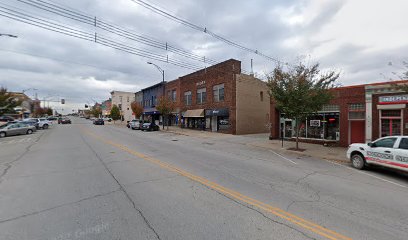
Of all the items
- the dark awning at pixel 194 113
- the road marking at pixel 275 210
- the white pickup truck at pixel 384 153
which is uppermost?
the dark awning at pixel 194 113

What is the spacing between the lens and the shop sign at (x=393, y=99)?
1277 cm

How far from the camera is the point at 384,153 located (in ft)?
26.6

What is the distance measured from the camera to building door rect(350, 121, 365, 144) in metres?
14.9

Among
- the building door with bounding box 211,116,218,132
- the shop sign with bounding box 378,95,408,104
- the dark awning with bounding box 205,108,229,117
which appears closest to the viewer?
the shop sign with bounding box 378,95,408,104

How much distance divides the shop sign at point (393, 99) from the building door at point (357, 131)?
6.30 feet

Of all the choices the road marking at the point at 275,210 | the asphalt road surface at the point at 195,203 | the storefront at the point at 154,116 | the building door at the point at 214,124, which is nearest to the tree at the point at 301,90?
the asphalt road surface at the point at 195,203

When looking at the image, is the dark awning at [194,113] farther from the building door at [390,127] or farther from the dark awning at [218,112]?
the building door at [390,127]

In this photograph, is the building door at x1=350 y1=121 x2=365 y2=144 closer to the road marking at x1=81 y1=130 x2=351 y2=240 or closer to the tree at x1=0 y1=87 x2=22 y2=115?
the road marking at x1=81 y1=130 x2=351 y2=240

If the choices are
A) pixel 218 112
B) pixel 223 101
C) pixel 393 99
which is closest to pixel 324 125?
pixel 393 99

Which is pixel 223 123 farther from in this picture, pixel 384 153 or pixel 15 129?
pixel 15 129

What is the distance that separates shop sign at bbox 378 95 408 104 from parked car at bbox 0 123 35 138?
35.4 meters

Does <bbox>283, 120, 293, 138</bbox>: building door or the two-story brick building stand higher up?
the two-story brick building

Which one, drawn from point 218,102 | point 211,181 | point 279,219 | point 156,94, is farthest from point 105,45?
point 156,94

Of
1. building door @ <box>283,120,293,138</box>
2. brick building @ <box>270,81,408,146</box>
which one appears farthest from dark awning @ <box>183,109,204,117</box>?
brick building @ <box>270,81,408,146</box>
